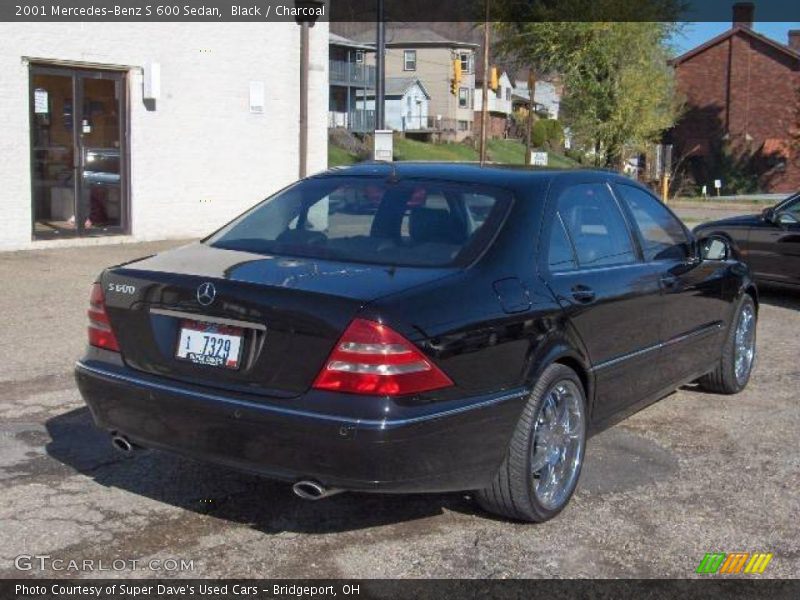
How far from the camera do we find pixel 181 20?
15.0 metres

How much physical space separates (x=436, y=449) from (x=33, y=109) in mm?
11312

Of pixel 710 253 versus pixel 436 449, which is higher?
pixel 710 253

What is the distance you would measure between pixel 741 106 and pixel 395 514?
5118 cm

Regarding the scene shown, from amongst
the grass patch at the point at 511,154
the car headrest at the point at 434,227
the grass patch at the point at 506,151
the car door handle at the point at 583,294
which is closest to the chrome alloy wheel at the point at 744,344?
the car door handle at the point at 583,294

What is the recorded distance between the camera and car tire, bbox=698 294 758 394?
6.65 m

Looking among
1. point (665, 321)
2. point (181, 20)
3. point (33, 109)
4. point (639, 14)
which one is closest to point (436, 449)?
point (665, 321)

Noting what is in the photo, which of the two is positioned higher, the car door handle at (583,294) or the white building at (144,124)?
the white building at (144,124)

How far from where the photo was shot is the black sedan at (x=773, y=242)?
10.8 m

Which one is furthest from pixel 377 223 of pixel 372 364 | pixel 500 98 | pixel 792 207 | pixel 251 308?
pixel 500 98

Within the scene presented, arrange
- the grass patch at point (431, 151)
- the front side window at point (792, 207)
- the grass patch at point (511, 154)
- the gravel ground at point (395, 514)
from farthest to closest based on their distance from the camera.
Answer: the grass patch at point (511, 154) < the grass patch at point (431, 151) < the front side window at point (792, 207) < the gravel ground at point (395, 514)

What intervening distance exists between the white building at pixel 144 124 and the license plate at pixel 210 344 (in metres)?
10.2

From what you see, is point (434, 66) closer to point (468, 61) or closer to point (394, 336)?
point (468, 61)

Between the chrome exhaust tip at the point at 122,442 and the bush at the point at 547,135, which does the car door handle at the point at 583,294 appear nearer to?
the chrome exhaust tip at the point at 122,442

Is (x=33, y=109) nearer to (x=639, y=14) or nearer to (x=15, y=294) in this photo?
(x=15, y=294)
